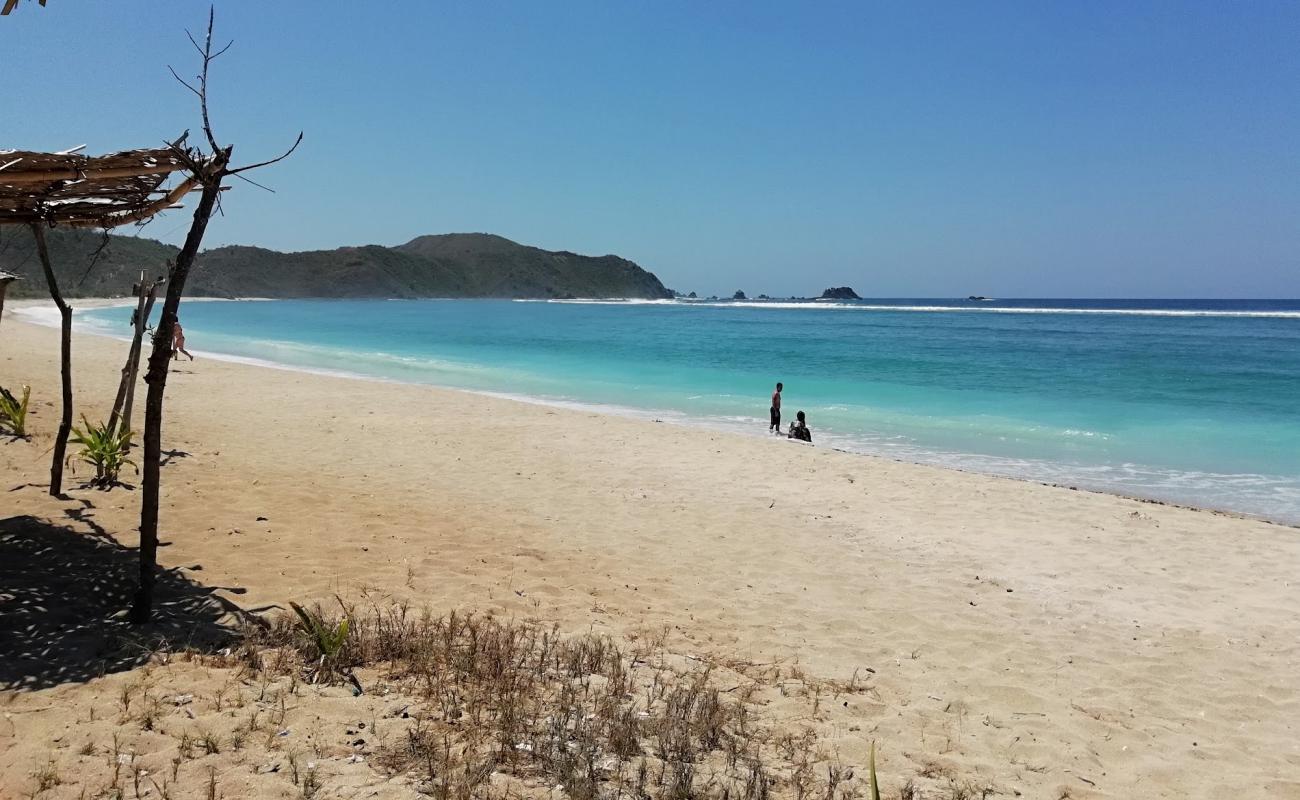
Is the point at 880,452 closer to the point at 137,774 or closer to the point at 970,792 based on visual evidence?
the point at 970,792

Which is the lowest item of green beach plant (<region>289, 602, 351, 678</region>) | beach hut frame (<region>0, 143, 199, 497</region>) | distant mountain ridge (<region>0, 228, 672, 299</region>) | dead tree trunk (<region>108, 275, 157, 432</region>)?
green beach plant (<region>289, 602, 351, 678</region>)

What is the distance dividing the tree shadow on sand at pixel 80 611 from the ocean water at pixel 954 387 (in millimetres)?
8174

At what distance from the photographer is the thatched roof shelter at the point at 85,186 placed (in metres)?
4.37

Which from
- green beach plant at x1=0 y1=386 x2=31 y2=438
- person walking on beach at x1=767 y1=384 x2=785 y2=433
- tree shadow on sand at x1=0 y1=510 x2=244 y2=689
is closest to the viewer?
tree shadow on sand at x1=0 y1=510 x2=244 y2=689

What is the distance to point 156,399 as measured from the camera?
13.3 ft

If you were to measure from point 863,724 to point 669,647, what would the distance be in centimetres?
121

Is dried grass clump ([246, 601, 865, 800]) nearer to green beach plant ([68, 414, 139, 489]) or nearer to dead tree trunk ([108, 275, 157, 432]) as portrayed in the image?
green beach plant ([68, 414, 139, 489])

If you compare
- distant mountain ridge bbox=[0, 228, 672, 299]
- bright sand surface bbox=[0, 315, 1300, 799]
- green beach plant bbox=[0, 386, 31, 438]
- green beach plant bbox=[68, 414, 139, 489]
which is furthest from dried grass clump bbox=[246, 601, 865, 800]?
distant mountain ridge bbox=[0, 228, 672, 299]

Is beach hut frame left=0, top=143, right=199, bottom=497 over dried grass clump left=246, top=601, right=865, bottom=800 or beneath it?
over

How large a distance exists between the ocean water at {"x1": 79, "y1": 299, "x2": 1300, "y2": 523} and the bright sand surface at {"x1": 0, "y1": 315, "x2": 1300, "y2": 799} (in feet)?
11.6

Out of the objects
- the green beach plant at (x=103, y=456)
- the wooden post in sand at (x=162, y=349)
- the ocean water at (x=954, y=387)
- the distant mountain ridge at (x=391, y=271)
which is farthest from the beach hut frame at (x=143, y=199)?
the distant mountain ridge at (x=391, y=271)

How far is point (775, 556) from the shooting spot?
260 inches

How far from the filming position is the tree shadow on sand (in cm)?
362

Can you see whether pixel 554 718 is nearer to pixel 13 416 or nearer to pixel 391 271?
→ pixel 13 416
